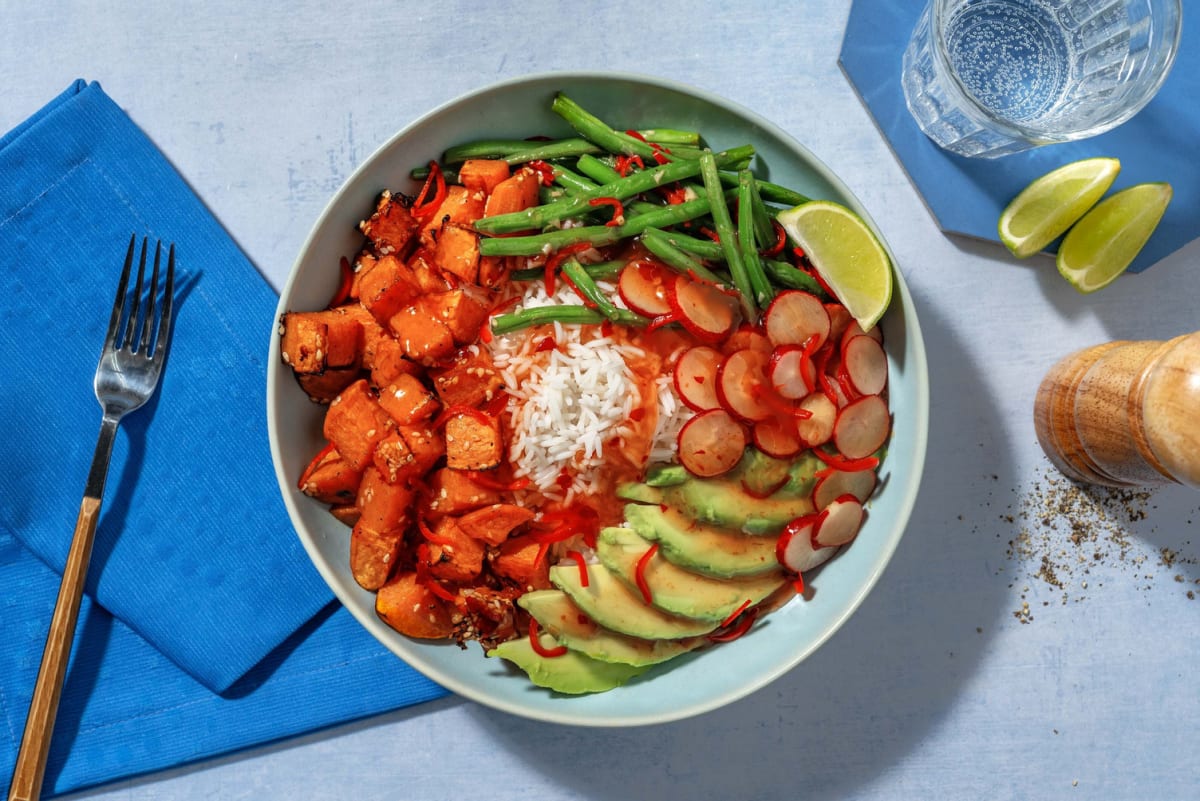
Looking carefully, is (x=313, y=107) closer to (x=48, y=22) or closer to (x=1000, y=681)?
(x=48, y=22)

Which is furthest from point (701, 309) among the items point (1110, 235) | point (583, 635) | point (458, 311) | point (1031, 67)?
point (1031, 67)

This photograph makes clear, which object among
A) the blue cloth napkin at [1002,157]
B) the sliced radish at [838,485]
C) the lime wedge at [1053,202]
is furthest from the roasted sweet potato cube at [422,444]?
the lime wedge at [1053,202]

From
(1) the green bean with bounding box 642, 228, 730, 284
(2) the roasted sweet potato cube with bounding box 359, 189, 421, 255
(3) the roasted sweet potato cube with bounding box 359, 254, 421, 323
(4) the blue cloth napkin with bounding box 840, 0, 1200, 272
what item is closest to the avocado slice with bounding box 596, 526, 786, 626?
(1) the green bean with bounding box 642, 228, 730, 284

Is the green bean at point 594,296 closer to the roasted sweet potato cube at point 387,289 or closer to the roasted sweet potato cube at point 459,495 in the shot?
the roasted sweet potato cube at point 387,289

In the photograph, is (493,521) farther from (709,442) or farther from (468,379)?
(709,442)

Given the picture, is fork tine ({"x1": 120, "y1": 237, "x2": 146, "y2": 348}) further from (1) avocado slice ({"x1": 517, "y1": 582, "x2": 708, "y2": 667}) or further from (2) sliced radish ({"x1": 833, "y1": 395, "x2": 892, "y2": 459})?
(2) sliced radish ({"x1": 833, "y1": 395, "x2": 892, "y2": 459})
